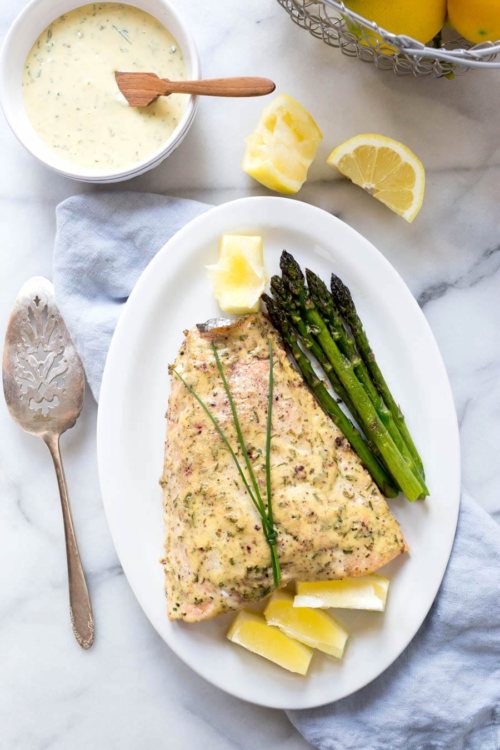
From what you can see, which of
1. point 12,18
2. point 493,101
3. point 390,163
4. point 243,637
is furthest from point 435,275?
point 12,18

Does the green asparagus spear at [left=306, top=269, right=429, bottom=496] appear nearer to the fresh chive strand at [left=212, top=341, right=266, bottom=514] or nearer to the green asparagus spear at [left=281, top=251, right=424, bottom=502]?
the green asparagus spear at [left=281, top=251, right=424, bottom=502]

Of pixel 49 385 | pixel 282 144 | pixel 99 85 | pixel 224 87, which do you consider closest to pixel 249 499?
pixel 49 385

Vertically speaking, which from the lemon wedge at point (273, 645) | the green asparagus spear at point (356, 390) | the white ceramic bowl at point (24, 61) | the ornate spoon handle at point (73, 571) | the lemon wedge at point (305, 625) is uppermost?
the white ceramic bowl at point (24, 61)

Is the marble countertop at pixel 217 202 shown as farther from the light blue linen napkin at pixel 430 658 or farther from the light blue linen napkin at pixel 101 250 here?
the light blue linen napkin at pixel 430 658

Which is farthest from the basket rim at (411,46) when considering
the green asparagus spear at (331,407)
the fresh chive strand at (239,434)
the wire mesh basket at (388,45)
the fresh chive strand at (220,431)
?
the fresh chive strand at (220,431)

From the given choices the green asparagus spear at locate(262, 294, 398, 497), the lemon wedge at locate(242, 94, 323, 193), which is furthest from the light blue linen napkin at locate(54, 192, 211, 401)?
the green asparagus spear at locate(262, 294, 398, 497)

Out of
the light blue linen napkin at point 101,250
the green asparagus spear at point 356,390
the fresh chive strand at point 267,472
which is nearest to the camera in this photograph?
the fresh chive strand at point 267,472

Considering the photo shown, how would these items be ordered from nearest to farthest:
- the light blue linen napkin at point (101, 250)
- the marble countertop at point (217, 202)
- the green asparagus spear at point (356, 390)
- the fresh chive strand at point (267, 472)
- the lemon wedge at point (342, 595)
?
the fresh chive strand at point (267, 472) < the lemon wedge at point (342, 595) < the green asparagus spear at point (356, 390) < the light blue linen napkin at point (101, 250) < the marble countertop at point (217, 202)
